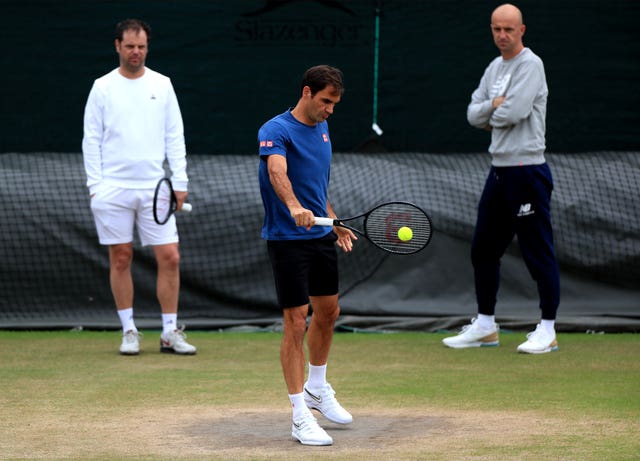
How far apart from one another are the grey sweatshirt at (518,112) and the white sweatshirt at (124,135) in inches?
76.1

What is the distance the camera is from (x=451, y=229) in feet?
29.1

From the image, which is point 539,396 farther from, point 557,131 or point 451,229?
point 557,131

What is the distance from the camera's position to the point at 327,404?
5.38m

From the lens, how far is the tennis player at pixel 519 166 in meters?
7.29

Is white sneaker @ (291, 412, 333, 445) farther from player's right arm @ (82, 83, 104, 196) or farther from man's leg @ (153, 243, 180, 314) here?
player's right arm @ (82, 83, 104, 196)

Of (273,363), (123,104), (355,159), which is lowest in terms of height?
(273,363)

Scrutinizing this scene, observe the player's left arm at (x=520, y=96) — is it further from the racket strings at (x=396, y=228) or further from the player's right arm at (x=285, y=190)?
the player's right arm at (x=285, y=190)

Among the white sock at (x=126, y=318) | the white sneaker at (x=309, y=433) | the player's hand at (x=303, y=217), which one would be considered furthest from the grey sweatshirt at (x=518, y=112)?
the white sneaker at (x=309, y=433)

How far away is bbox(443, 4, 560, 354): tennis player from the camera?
7285 mm

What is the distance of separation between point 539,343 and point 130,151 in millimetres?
2794

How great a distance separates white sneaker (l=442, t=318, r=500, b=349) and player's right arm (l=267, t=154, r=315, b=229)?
298cm

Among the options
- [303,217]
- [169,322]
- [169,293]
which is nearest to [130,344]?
[169,322]

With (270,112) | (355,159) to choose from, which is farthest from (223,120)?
(355,159)

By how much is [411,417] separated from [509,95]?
253 cm
